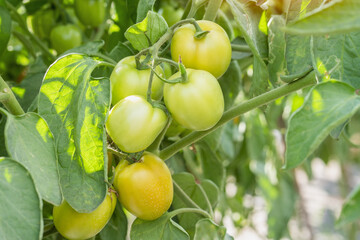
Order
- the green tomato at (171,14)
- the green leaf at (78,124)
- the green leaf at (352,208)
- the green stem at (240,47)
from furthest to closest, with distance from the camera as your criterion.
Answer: the green tomato at (171,14), the green stem at (240,47), the green leaf at (78,124), the green leaf at (352,208)

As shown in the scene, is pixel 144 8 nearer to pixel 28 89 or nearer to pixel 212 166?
pixel 28 89

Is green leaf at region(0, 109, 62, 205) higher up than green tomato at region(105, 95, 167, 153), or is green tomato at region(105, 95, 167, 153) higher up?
green leaf at region(0, 109, 62, 205)

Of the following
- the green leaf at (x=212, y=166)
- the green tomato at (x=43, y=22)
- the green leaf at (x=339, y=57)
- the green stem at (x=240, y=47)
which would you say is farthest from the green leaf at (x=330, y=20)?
the green tomato at (x=43, y=22)

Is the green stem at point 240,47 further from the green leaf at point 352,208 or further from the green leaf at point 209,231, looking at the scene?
the green leaf at point 352,208

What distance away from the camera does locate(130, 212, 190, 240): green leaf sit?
47cm

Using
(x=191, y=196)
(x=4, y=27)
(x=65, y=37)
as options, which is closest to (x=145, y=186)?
(x=191, y=196)

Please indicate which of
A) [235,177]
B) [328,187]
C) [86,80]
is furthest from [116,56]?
[328,187]

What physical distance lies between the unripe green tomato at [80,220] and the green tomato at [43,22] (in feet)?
1.56

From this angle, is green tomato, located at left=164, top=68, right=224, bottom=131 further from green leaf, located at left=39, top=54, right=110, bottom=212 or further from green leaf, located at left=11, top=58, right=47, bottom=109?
green leaf, located at left=11, top=58, right=47, bottom=109

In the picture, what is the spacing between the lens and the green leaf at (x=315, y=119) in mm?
324

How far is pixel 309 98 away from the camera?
35 centimetres

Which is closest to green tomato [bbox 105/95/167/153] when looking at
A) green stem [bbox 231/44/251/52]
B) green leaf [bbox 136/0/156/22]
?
green leaf [bbox 136/0/156/22]

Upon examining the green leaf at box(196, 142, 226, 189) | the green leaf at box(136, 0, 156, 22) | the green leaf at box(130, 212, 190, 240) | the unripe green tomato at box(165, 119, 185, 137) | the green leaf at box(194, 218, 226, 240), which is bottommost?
the green leaf at box(196, 142, 226, 189)

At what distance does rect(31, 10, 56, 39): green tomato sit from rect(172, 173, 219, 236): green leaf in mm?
384
